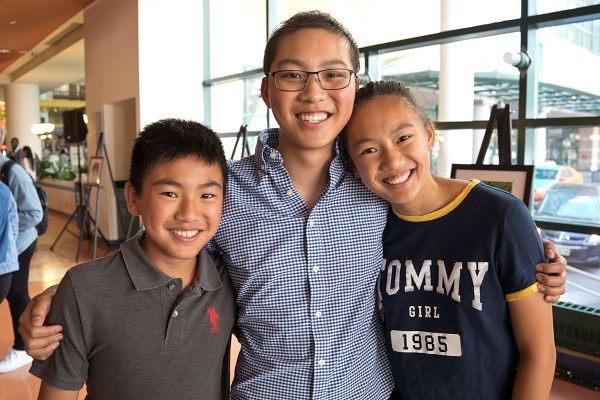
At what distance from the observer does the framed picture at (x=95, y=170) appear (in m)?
7.42

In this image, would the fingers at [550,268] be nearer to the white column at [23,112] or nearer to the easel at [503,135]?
the easel at [503,135]

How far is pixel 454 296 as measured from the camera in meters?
1.26

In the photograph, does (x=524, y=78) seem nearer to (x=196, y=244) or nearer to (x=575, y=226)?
(x=575, y=226)

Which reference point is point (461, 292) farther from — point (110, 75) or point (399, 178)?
point (110, 75)

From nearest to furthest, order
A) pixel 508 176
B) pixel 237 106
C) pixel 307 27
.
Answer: pixel 307 27
pixel 508 176
pixel 237 106

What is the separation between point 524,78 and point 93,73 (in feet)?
22.5

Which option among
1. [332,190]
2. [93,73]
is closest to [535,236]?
[332,190]

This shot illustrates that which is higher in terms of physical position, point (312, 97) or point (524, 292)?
point (312, 97)

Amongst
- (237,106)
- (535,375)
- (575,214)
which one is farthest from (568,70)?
(237,106)

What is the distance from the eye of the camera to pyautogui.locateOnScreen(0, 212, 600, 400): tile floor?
3.23 meters

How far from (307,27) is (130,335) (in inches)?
31.8

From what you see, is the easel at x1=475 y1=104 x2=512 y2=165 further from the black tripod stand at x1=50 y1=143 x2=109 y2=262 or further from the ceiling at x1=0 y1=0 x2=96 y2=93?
the ceiling at x1=0 y1=0 x2=96 y2=93

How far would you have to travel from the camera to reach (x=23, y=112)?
651 inches

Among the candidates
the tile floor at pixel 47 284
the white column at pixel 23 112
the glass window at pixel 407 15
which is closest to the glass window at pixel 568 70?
the glass window at pixel 407 15
